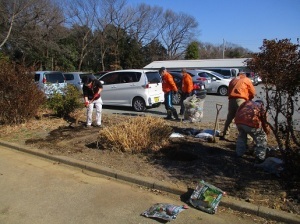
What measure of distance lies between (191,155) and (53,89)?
6.20m

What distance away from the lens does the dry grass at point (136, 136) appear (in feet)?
22.0

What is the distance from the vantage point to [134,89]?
43.0ft

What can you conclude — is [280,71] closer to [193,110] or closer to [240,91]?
[240,91]

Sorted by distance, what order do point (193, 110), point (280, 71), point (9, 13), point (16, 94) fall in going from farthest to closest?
1. point (9, 13)
2. point (193, 110)
3. point (16, 94)
4. point (280, 71)

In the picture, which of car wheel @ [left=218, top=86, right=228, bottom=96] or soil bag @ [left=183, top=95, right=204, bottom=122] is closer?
soil bag @ [left=183, top=95, right=204, bottom=122]

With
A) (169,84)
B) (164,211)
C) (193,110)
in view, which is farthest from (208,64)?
(164,211)

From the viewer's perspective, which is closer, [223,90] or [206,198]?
[206,198]

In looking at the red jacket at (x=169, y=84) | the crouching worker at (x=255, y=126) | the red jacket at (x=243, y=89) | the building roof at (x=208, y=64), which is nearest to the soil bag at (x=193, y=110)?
the red jacket at (x=169, y=84)

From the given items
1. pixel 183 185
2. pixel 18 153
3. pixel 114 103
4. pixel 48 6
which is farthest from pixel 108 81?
pixel 48 6

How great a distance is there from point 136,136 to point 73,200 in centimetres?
226

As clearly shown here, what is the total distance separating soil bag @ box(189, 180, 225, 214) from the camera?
14.3 ft

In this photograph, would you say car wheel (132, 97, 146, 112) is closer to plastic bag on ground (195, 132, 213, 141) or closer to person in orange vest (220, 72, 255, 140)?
plastic bag on ground (195, 132, 213, 141)

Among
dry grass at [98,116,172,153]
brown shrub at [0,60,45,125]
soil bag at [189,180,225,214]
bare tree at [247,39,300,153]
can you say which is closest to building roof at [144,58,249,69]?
brown shrub at [0,60,45,125]

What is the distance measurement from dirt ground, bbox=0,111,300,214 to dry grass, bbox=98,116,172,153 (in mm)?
161
